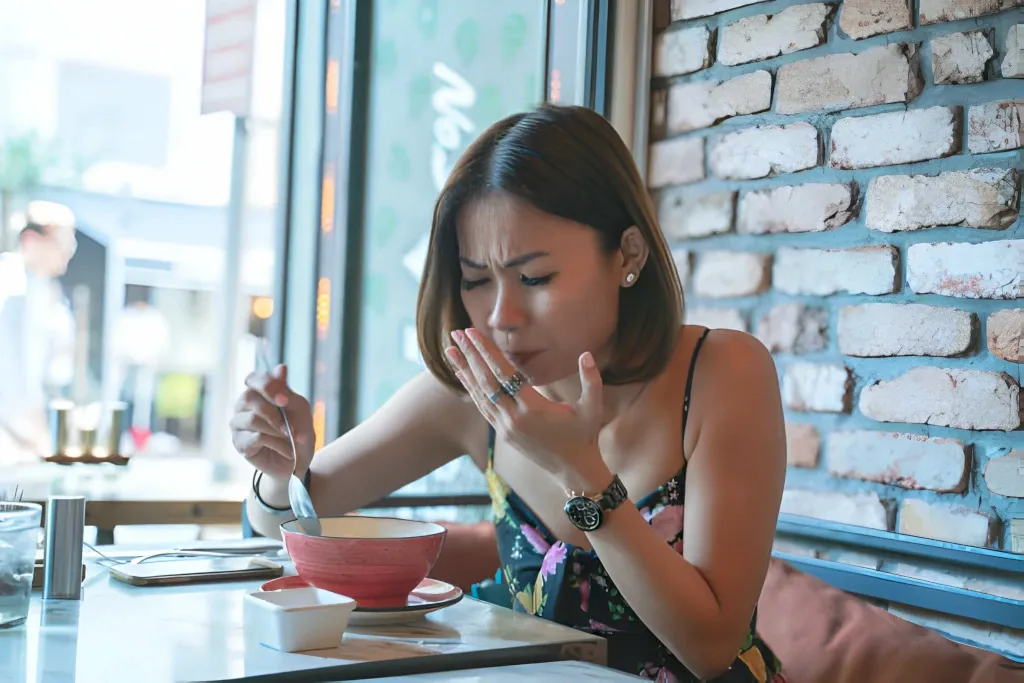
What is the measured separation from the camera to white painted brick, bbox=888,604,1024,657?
147 cm

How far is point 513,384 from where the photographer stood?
1121 mm

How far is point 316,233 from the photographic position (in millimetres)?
1988

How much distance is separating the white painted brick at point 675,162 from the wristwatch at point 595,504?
3.66 ft

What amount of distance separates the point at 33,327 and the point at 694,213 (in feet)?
4.86

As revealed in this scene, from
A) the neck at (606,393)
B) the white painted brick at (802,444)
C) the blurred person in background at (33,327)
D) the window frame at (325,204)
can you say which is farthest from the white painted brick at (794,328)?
the blurred person in background at (33,327)

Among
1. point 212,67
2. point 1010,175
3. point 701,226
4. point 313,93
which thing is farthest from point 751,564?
point 212,67

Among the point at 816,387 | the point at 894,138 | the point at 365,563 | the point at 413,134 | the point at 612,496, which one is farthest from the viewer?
the point at 413,134

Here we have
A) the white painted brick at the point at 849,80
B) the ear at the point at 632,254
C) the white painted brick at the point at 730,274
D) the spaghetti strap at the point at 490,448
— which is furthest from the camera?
the white painted brick at the point at 730,274

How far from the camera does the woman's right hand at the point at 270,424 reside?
1295mm

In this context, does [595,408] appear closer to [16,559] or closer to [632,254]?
[632,254]

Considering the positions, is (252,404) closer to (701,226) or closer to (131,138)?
(701,226)

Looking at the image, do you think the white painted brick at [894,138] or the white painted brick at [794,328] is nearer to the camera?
the white painted brick at [894,138]

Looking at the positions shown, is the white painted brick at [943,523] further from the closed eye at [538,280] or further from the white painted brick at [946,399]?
the closed eye at [538,280]

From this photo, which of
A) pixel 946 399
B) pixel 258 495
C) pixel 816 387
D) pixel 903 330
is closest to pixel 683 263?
pixel 816 387
